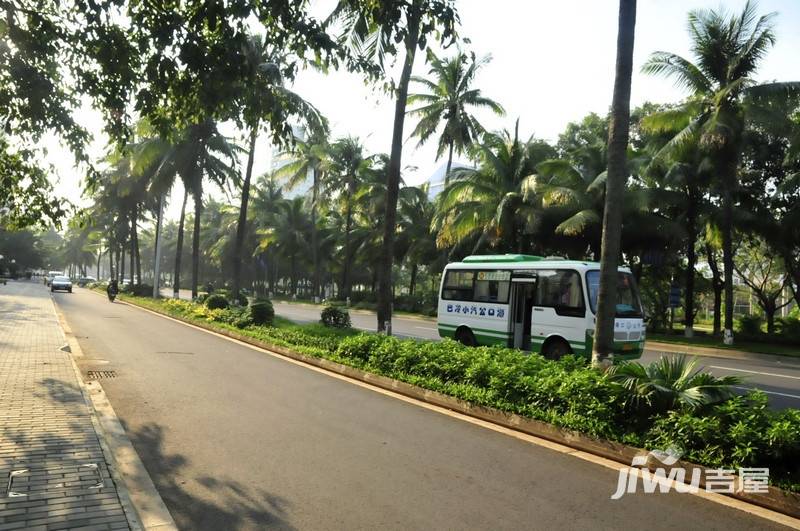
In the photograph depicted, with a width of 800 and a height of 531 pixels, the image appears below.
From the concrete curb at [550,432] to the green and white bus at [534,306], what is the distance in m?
4.65

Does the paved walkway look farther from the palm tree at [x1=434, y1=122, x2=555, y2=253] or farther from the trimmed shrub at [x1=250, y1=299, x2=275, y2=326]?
the palm tree at [x1=434, y1=122, x2=555, y2=253]

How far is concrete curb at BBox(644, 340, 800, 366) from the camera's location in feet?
61.6

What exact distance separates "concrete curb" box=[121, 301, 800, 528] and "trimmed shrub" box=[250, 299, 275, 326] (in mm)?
7070

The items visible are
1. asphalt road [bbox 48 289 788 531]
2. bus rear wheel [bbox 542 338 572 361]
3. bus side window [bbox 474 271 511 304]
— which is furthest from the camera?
bus side window [bbox 474 271 511 304]

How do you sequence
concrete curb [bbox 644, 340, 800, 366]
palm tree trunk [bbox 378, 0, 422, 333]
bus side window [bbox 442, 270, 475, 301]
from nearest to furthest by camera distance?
palm tree trunk [bbox 378, 0, 422, 333]
bus side window [bbox 442, 270, 475, 301]
concrete curb [bbox 644, 340, 800, 366]

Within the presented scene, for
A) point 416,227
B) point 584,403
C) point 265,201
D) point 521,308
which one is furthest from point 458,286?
point 265,201

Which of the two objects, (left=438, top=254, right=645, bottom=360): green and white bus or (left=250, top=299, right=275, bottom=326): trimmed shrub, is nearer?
(left=438, top=254, right=645, bottom=360): green and white bus

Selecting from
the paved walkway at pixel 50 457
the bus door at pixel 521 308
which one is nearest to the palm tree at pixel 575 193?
the bus door at pixel 521 308

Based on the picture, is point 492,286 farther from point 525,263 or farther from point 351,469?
point 351,469

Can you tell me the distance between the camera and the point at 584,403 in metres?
6.73

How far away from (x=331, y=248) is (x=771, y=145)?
34.6 m

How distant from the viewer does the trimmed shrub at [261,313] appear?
60.7 ft

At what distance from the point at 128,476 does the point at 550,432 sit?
444cm

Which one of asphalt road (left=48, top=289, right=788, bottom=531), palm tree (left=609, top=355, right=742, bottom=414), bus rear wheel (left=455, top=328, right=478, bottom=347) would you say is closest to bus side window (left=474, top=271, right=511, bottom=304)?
bus rear wheel (left=455, top=328, right=478, bottom=347)
